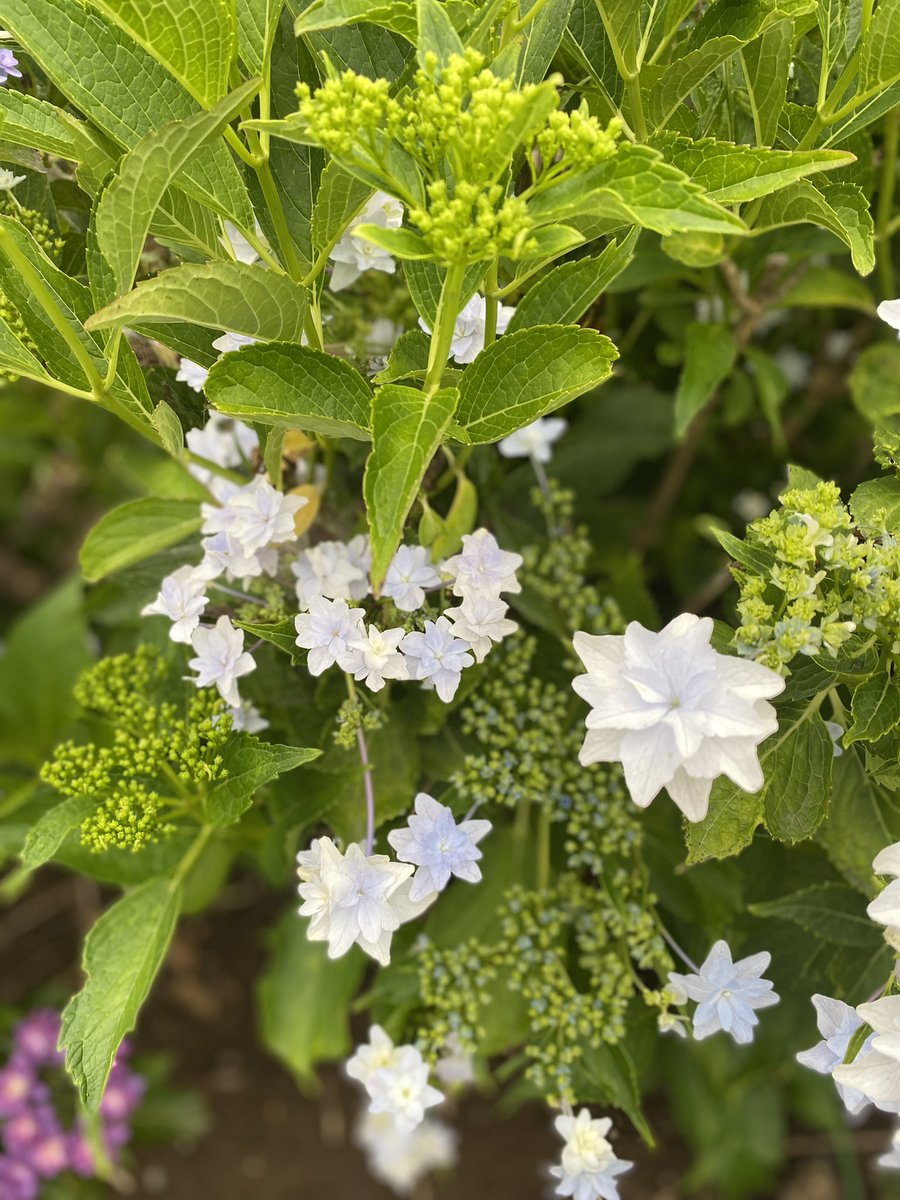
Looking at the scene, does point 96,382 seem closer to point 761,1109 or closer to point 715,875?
point 715,875

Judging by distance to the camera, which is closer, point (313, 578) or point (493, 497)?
point (313, 578)

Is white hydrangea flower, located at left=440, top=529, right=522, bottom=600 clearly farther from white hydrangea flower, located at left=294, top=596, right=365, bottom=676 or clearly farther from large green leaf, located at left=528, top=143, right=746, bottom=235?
large green leaf, located at left=528, top=143, right=746, bottom=235

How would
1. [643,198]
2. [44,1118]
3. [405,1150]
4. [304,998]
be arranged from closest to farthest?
[643,198], [304,998], [44,1118], [405,1150]

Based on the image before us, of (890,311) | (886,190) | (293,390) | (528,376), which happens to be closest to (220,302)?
(293,390)

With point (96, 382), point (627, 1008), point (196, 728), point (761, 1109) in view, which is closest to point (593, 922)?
point (627, 1008)

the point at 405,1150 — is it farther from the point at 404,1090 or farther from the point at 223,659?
the point at 223,659

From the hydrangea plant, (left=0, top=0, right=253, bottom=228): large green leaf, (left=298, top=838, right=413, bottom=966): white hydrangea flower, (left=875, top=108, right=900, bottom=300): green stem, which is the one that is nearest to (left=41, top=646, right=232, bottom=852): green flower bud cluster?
the hydrangea plant
